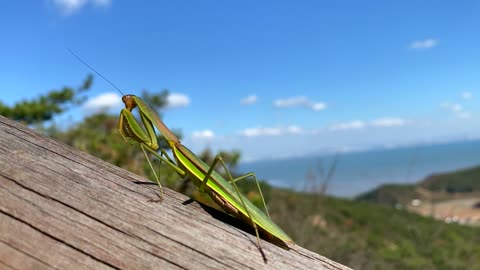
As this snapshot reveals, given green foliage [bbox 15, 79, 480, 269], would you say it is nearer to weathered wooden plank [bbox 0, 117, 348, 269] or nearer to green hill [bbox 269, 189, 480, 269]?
green hill [bbox 269, 189, 480, 269]

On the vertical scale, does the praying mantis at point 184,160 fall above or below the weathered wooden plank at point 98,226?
above

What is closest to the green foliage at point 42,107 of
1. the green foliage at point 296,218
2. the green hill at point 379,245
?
the green foliage at point 296,218

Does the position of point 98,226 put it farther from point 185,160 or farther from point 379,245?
point 379,245

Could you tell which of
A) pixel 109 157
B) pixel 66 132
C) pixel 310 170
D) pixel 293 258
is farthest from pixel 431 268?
pixel 293 258

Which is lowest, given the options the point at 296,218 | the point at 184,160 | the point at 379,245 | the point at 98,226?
the point at 98,226

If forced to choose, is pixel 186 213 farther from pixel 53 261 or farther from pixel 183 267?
pixel 53 261

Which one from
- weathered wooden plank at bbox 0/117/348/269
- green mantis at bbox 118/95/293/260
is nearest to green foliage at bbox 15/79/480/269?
green mantis at bbox 118/95/293/260

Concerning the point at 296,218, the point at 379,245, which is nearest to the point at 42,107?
the point at 296,218

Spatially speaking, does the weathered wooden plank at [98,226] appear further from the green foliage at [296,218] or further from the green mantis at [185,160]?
the green foliage at [296,218]
